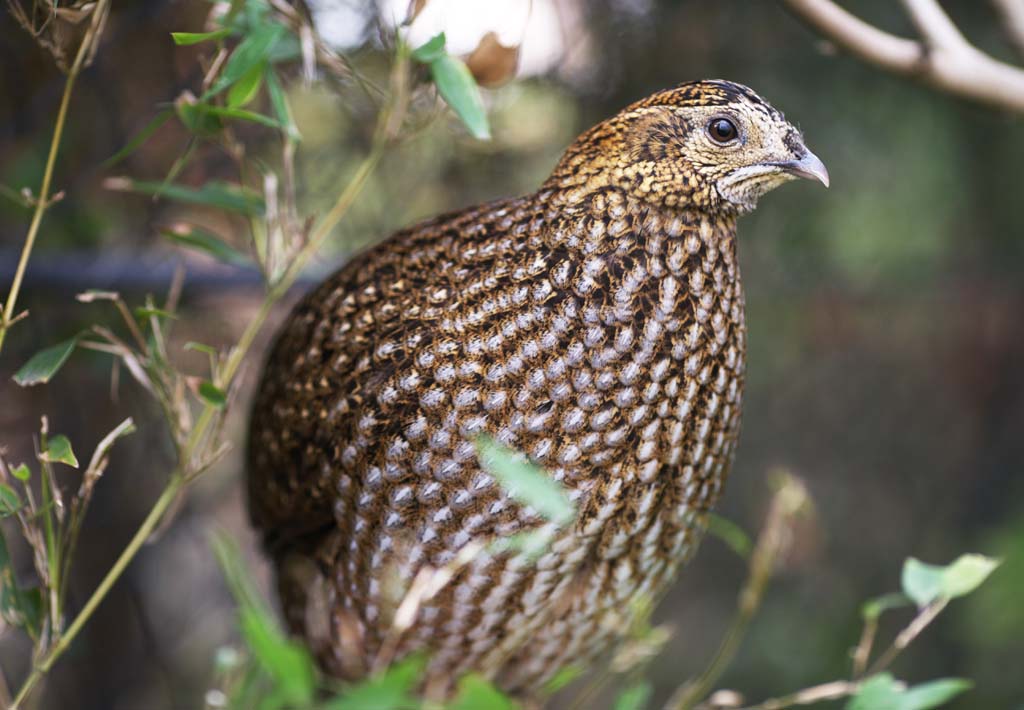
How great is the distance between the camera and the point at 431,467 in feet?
3.81

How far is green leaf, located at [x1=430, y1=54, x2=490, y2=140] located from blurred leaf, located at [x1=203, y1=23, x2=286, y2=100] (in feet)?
0.55

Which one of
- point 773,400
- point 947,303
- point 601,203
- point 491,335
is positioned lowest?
point 773,400

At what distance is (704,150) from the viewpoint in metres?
1.09

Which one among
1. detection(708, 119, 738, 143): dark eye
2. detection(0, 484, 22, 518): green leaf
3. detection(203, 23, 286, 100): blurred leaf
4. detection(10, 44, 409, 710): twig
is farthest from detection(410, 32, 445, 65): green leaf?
detection(0, 484, 22, 518): green leaf

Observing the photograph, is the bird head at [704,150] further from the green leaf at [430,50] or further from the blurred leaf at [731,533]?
the blurred leaf at [731,533]

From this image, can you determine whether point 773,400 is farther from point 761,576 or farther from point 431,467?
point 431,467

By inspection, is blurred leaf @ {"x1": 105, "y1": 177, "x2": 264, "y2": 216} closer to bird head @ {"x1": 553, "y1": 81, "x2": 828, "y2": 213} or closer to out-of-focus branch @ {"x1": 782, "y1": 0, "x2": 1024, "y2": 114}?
bird head @ {"x1": 553, "y1": 81, "x2": 828, "y2": 213}

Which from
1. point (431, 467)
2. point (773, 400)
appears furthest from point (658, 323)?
point (773, 400)

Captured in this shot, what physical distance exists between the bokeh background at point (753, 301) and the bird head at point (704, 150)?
2.99 feet

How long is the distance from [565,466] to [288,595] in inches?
22.6

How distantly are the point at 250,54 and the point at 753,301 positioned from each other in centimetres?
189

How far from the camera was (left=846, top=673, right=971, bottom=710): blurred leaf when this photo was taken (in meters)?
0.97

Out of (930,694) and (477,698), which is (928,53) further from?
(477,698)

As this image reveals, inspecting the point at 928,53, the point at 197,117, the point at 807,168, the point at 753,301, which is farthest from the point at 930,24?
the point at 753,301
